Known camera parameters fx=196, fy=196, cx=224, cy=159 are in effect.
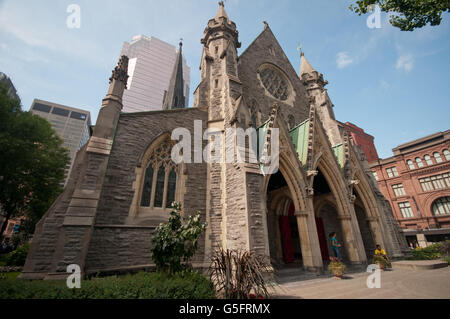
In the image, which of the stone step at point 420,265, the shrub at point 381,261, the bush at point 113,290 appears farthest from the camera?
the shrub at point 381,261

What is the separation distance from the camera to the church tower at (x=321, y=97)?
15633mm

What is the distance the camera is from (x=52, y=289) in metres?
3.48

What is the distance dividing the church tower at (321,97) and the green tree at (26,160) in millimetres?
21063

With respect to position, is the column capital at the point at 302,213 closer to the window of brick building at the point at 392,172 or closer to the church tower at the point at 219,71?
the church tower at the point at 219,71

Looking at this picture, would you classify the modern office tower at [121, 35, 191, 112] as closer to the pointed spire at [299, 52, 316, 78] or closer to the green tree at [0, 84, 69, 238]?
the pointed spire at [299, 52, 316, 78]

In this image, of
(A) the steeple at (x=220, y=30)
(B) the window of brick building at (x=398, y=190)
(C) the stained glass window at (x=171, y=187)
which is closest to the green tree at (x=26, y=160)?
(C) the stained glass window at (x=171, y=187)

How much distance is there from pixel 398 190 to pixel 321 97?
95.1 ft

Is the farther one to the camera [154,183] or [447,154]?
[447,154]

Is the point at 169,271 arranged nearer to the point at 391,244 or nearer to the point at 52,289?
the point at 52,289

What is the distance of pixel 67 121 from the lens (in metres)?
94.2

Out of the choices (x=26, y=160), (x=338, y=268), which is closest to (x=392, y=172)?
(x=338, y=268)

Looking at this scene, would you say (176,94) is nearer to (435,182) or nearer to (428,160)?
(428,160)

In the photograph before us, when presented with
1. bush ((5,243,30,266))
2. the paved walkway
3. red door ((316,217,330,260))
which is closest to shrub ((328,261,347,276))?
the paved walkway
